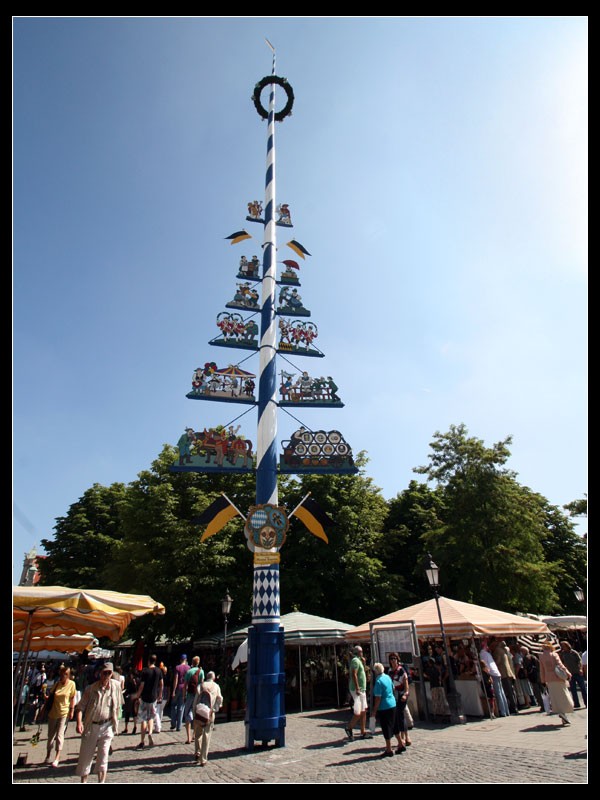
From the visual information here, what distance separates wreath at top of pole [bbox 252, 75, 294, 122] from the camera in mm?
16938

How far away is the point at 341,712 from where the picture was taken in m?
16.0

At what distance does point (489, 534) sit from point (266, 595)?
55.2 ft

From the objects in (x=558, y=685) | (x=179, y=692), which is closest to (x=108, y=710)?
(x=179, y=692)

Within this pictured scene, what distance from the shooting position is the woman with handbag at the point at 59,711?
9.05 m

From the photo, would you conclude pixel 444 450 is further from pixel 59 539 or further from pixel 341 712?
pixel 59 539

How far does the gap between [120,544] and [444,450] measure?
59.2 feet

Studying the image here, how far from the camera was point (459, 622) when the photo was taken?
514 inches

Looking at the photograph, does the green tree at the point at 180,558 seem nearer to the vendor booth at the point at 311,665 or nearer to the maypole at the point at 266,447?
the vendor booth at the point at 311,665

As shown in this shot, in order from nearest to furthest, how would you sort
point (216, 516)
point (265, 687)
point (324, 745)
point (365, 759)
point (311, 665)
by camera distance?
point (365, 759)
point (265, 687)
point (324, 745)
point (216, 516)
point (311, 665)

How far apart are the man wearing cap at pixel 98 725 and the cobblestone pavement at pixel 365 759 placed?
556 millimetres

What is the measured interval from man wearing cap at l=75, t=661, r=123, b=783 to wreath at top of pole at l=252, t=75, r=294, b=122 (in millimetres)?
16967

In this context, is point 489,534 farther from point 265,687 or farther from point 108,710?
point 108,710

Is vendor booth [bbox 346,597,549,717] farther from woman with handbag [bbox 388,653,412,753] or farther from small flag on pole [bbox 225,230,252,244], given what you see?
small flag on pole [bbox 225,230,252,244]
